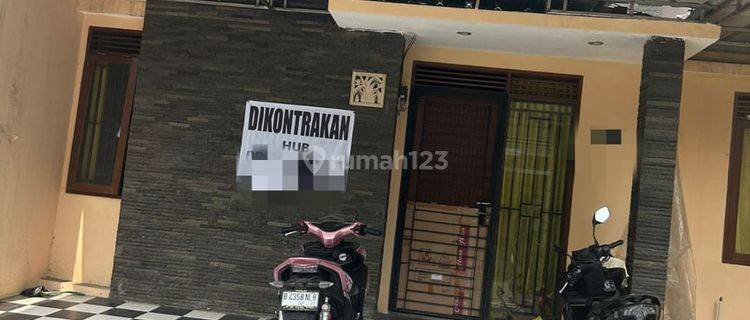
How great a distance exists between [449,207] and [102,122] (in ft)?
12.7

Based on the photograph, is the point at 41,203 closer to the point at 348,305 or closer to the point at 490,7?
the point at 348,305

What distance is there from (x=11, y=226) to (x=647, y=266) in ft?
19.2

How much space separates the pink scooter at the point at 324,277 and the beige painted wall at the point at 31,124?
2.98 metres

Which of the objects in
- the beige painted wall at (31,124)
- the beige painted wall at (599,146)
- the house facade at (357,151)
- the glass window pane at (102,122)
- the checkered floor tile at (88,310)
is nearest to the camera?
the checkered floor tile at (88,310)

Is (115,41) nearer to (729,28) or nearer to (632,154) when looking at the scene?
(632,154)

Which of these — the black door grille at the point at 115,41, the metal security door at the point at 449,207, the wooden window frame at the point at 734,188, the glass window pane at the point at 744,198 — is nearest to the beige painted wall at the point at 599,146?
the metal security door at the point at 449,207

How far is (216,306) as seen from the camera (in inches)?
246

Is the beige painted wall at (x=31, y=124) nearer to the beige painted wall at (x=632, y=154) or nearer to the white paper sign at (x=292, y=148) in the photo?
the white paper sign at (x=292, y=148)

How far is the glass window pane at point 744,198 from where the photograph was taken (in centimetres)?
657

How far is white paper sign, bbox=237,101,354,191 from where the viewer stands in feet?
20.5

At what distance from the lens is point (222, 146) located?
6320mm

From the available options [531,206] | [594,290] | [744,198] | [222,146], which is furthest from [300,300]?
[744,198]

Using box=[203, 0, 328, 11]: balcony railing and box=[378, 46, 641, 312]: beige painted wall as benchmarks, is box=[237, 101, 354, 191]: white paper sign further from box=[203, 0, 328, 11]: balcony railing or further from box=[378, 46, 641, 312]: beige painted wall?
box=[378, 46, 641, 312]: beige painted wall

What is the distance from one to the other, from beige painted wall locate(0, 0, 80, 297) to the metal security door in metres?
3.74
